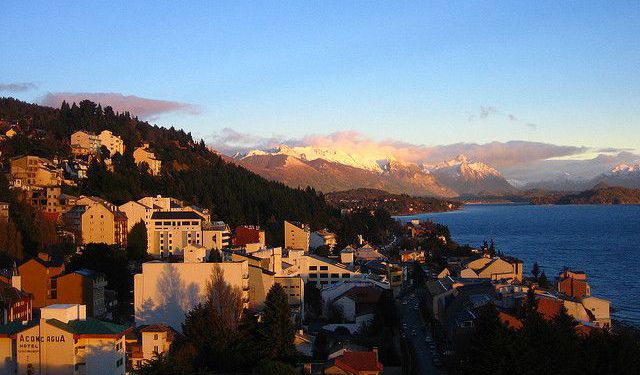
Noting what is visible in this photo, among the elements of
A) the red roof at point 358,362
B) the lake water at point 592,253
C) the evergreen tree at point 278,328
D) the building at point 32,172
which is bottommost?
the lake water at point 592,253

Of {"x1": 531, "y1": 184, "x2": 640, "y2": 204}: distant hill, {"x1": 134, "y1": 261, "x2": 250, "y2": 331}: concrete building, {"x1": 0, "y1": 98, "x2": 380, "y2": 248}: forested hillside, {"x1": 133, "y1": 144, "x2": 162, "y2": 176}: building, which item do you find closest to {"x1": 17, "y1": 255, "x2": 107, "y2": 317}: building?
{"x1": 134, "y1": 261, "x2": 250, "y2": 331}: concrete building

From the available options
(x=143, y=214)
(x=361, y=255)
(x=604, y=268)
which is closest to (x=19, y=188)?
(x=143, y=214)

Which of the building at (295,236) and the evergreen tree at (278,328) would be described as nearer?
the evergreen tree at (278,328)

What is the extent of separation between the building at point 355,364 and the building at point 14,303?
7.58m

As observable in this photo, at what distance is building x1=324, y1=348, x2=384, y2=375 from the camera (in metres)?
14.5

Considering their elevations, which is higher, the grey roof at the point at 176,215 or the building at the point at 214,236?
the grey roof at the point at 176,215

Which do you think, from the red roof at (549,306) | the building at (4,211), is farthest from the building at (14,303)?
the red roof at (549,306)

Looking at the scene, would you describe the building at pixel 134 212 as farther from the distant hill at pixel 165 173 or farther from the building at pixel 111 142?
the building at pixel 111 142

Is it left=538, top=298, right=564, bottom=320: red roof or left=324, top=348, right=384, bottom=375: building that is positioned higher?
left=538, top=298, right=564, bottom=320: red roof

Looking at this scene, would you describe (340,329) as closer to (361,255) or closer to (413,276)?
(413,276)

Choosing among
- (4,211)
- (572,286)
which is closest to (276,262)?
(4,211)

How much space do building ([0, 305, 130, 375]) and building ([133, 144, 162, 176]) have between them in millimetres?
29607

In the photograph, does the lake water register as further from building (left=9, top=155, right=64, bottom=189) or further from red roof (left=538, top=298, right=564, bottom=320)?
building (left=9, top=155, right=64, bottom=189)

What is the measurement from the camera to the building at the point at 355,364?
47.7 feet
